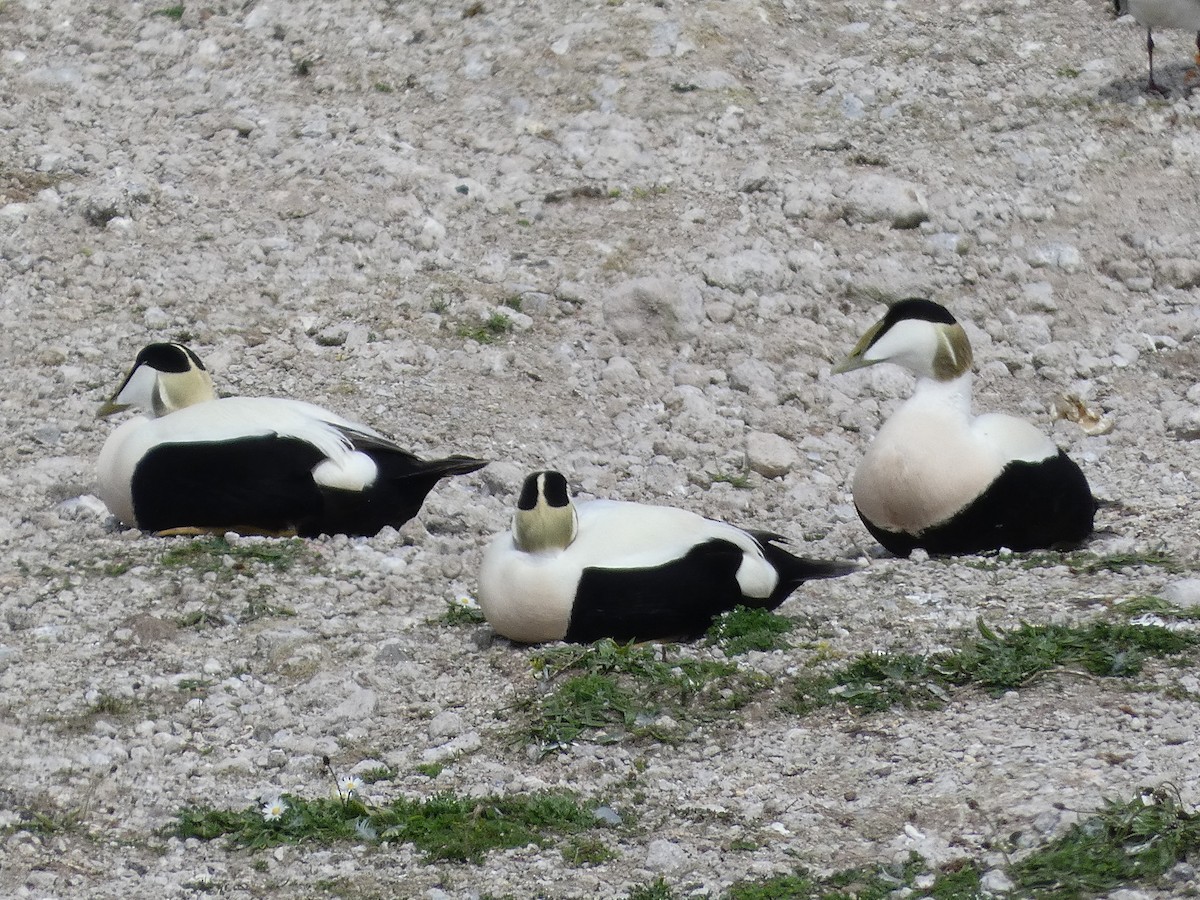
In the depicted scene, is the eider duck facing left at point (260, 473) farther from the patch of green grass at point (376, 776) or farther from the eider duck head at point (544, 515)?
the patch of green grass at point (376, 776)

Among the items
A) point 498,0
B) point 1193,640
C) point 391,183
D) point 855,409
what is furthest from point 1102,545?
point 498,0

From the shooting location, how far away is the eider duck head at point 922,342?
624cm

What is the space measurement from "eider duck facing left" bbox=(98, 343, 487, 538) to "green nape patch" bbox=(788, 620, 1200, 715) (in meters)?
2.16

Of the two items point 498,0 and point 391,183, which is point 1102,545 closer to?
point 391,183

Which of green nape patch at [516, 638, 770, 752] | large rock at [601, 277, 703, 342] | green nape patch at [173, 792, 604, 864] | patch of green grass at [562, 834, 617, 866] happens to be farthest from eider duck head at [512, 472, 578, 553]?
large rock at [601, 277, 703, 342]

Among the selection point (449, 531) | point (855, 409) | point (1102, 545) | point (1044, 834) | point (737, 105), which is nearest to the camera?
point (1044, 834)

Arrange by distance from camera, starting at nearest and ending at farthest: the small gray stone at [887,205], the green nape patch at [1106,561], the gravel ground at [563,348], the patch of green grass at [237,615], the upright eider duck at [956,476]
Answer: the gravel ground at [563,348] < the patch of green grass at [237,615] < the green nape patch at [1106,561] < the upright eider duck at [956,476] < the small gray stone at [887,205]

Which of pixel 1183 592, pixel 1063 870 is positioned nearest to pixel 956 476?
pixel 1183 592

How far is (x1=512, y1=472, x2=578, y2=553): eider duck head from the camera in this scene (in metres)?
5.12

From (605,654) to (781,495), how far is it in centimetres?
228

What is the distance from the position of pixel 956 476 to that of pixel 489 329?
2885 mm

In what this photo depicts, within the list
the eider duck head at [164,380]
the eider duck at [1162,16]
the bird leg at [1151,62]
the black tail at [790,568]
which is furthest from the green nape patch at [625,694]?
the eider duck at [1162,16]

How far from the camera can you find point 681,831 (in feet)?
13.3

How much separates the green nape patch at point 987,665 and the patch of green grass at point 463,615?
1.22 meters
